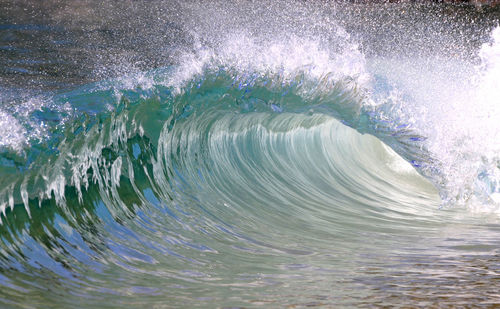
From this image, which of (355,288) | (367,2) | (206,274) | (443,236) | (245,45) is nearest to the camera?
(355,288)

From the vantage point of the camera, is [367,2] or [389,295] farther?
[367,2]

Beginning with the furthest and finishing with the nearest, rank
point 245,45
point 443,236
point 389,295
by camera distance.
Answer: point 245,45
point 443,236
point 389,295

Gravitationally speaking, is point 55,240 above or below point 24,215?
→ below

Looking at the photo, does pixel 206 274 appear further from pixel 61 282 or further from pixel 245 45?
pixel 245 45

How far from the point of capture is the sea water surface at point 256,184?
1.80 metres

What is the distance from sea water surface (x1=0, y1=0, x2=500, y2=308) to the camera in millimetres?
1798

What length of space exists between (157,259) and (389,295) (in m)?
0.91

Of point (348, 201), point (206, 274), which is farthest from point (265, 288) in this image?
point (348, 201)

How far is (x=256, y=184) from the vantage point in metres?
3.79

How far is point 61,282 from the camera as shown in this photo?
1.76m

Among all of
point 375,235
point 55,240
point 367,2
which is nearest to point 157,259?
point 55,240

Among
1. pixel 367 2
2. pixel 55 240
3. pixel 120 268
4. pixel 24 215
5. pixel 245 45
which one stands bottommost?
pixel 120 268

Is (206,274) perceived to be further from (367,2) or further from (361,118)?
(367,2)

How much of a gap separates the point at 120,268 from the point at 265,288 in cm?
55
